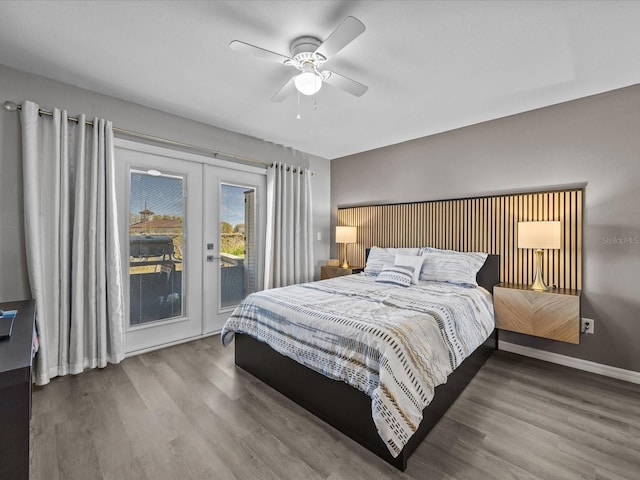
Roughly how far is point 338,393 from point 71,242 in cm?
261

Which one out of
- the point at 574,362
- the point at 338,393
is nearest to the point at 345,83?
the point at 338,393

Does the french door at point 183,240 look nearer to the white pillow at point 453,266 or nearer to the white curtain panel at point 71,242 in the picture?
the white curtain panel at point 71,242

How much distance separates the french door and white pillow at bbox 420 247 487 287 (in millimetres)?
2197

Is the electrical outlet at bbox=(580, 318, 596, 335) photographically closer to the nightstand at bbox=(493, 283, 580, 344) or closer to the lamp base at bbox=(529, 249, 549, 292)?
the nightstand at bbox=(493, 283, 580, 344)

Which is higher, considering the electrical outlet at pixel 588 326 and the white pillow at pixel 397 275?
the white pillow at pixel 397 275

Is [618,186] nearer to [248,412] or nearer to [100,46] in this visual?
[248,412]

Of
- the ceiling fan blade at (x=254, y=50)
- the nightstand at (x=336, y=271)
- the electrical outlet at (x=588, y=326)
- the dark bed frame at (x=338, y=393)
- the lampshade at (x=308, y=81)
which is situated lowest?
the dark bed frame at (x=338, y=393)

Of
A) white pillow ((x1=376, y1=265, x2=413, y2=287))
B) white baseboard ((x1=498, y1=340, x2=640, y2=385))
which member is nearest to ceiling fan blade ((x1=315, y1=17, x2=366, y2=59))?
white pillow ((x1=376, y1=265, x2=413, y2=287))

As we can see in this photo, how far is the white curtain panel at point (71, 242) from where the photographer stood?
7.80ft

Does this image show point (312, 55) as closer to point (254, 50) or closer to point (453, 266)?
point (254, 50)

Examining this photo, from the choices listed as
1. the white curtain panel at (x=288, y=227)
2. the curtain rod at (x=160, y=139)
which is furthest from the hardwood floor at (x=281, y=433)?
the curtain rod at (x=160, y=139)

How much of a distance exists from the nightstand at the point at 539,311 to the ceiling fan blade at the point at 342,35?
2601mm

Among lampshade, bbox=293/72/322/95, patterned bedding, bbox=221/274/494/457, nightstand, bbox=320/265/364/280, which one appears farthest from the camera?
nightstand, bbox=320/265/364/280

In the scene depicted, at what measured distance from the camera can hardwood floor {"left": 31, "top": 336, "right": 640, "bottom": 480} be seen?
1600mm
